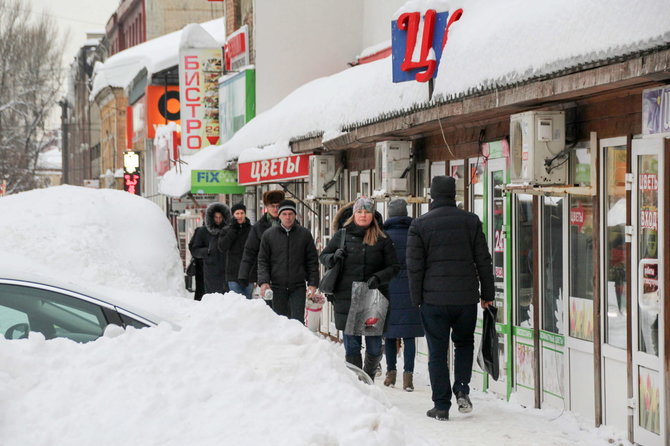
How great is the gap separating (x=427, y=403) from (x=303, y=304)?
2.37 metres

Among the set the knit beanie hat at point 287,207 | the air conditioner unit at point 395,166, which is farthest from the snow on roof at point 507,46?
the knit beanie hat at point 287,207

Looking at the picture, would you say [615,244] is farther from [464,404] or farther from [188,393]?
[188,393]

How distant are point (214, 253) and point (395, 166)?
3436 mm

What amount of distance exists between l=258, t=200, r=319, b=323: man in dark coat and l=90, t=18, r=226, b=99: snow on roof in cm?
2464

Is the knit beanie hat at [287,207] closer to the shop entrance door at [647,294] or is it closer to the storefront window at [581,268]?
the storefront window at [581,268]

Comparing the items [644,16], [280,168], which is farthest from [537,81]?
[280,168]

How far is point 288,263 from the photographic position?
11.9 m

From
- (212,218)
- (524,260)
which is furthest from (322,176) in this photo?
(524,260)

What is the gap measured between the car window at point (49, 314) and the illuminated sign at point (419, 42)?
4.58 metres

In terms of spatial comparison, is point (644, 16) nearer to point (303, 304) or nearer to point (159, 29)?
point (303, 304)

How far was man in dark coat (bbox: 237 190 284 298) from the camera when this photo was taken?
12945 mm

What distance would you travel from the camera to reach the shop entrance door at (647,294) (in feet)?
25.2

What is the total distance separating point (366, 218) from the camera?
405 inches

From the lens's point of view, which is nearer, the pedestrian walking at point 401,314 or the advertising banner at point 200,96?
the pedestrian walking at point 401,314
